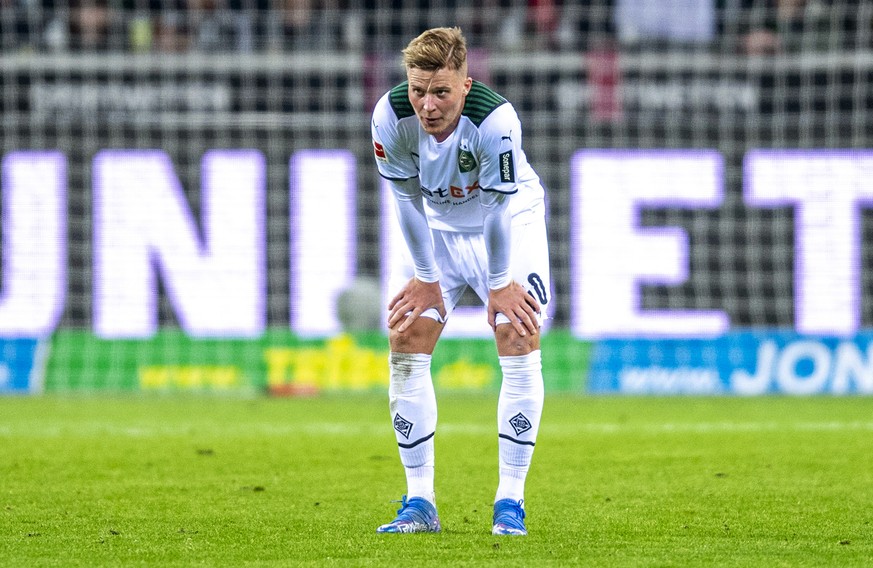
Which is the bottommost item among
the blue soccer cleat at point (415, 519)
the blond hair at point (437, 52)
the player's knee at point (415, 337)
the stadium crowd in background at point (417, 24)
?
the blue soccer cleat at point (415, 519)

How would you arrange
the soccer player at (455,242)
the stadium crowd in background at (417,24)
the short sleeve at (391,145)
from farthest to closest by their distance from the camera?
1. the stadium crowd in background at (417,24)
2. the short sleeve at (391,145)
3. the soccer player at (455,242)

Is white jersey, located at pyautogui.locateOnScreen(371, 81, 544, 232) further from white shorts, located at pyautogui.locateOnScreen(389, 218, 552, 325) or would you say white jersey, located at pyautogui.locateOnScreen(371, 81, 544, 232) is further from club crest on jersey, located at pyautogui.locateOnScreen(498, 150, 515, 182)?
white shorts, located at pyautogui.locateOnScreen(389, 218, 552, 325)

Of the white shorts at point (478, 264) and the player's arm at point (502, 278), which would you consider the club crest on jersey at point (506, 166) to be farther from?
the white shorts at point (478, 264)

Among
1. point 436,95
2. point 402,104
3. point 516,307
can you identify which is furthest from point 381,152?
point 516,307

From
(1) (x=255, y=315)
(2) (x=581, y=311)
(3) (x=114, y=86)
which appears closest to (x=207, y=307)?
(1) (x=255, y=315)

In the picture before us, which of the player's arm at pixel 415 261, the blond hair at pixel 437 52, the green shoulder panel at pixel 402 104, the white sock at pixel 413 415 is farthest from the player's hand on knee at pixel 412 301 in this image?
the blond hair at pixel 437 52

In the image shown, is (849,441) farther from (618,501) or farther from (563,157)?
(563,157)

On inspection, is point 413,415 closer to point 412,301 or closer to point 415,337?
point 415,337

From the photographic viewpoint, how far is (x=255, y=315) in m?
14.5

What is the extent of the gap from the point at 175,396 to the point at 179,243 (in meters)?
2.00

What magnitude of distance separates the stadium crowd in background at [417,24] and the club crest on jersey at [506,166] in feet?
34.1

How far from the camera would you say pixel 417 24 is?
16188 mm

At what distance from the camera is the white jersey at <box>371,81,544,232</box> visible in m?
4.86

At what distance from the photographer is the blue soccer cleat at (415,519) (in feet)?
16.4
